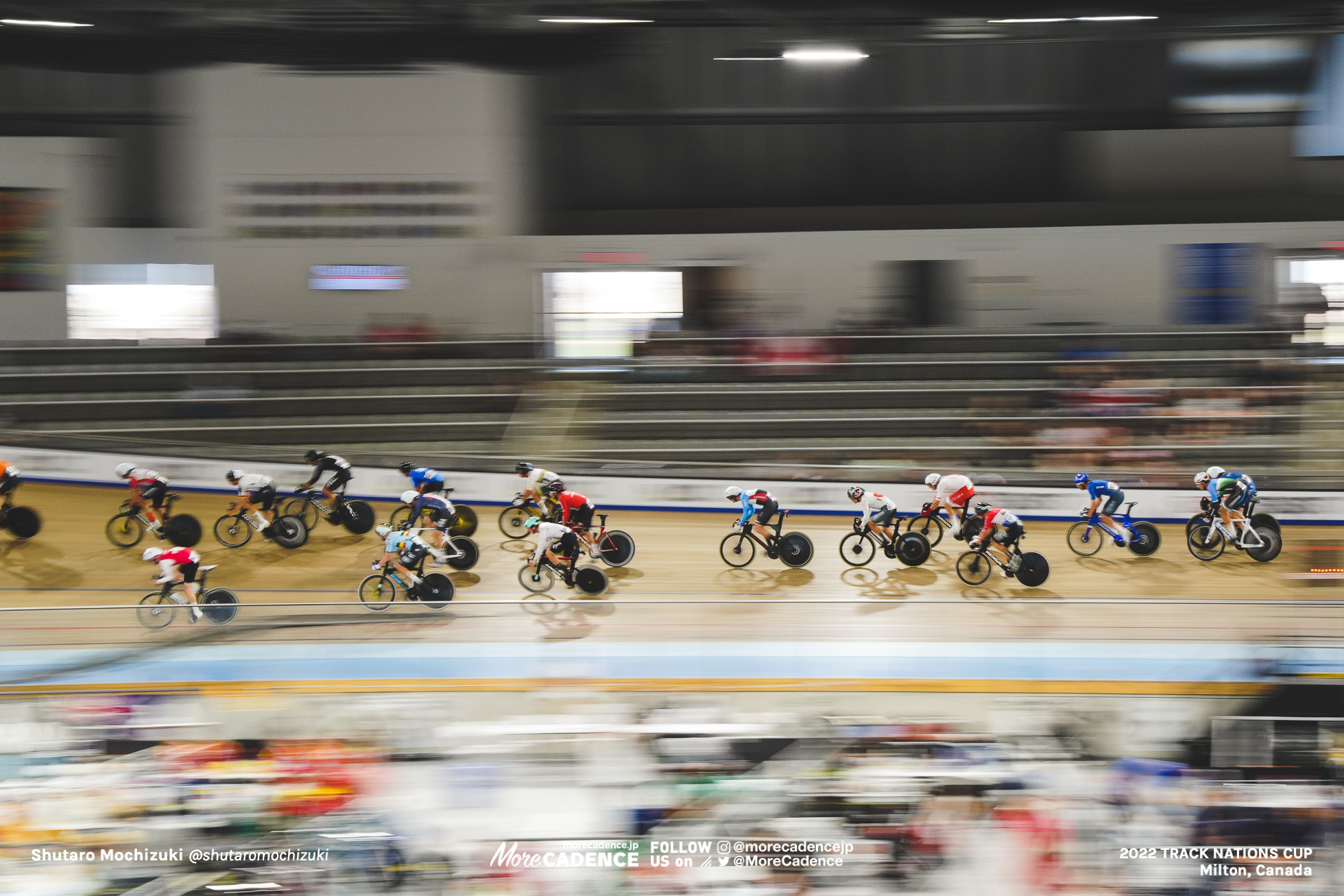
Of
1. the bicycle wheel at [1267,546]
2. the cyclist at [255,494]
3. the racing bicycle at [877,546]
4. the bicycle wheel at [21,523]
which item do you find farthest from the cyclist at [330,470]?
the bicycle wheel at [1267,546]

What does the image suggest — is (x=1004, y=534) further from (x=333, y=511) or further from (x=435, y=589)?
(x=333, y=511)

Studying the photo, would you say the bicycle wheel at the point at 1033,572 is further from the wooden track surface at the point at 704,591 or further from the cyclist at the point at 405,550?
the cyclist at the point at 405,550

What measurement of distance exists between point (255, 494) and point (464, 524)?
188cm

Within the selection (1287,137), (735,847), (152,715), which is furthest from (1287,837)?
(1287,137)

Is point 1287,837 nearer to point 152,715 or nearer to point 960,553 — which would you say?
point 960,553

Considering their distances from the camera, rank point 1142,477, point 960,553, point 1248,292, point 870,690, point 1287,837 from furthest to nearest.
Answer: point 1248,292, point 1142,477, point 960,553, point 870,690, point 1287,837

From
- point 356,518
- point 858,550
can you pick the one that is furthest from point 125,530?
point 858,550

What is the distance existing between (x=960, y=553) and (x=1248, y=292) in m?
7.19

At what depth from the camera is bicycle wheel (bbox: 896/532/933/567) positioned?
963 centimetres

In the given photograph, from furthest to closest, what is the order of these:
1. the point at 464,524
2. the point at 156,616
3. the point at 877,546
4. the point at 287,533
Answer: the point at 464,524
the point at 287,533
the point at 877,546
the point at 156,616

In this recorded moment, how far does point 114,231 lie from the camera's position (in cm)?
1462

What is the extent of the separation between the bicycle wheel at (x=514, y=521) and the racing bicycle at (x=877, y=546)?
2873mm

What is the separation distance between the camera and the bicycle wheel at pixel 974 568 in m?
9.27

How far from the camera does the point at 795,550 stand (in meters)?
9.59
